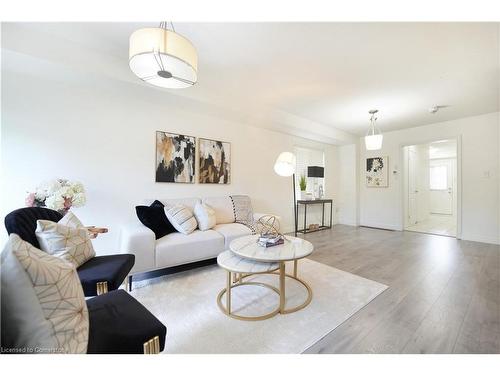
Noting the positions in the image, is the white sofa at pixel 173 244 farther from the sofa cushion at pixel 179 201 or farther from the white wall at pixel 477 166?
the white wall at pixel 477 166

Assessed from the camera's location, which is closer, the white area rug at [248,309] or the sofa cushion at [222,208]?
the white area rug at [248,309]

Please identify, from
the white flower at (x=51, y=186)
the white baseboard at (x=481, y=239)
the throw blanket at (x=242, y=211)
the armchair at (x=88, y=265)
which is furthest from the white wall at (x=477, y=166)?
the white flower at (x=51, y=186)

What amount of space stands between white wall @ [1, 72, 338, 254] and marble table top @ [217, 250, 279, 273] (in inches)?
68.4

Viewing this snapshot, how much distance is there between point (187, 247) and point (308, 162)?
3932 millimetres

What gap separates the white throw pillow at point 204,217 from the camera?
9.38 feet

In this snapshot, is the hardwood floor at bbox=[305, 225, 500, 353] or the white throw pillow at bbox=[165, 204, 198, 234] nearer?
the hardwood floor at bbox=[305, 225, 500, 353]

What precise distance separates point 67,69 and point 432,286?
4488mm

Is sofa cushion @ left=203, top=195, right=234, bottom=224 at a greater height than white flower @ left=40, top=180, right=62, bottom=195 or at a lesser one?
lesser

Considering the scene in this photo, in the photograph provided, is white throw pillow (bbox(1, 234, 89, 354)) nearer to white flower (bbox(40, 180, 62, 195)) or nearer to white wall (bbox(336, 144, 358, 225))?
white flower (bbox(40, 180, 62, 195))

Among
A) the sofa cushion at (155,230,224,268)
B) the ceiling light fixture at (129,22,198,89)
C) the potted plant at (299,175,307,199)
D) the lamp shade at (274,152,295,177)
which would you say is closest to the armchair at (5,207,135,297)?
the sofa cushion at (155,230,224,268)

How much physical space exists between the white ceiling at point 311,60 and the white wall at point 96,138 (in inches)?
11.8

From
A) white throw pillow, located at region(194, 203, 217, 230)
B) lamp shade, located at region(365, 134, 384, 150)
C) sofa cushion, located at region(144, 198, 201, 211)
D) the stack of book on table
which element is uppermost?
lamp shade, located at region(365, 134, 384, 150)

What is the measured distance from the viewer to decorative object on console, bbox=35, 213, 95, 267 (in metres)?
1.46
